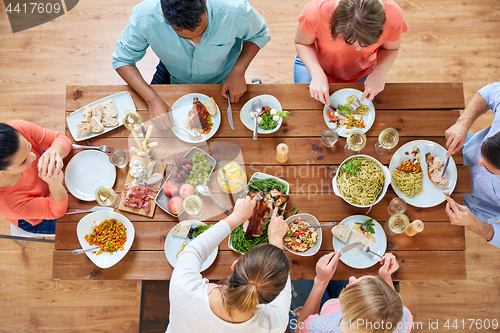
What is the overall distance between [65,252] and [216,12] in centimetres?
175

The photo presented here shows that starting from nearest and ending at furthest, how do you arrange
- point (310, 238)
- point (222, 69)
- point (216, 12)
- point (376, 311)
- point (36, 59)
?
point (376, 311), point (310, 238), point (216, 12), point (222, 69), point (36, 59)

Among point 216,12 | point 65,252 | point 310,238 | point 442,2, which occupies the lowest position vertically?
point 65,252

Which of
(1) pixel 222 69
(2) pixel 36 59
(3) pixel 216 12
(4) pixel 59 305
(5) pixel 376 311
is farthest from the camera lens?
(2) pixel 36 59

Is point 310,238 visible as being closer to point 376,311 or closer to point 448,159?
point 376,311

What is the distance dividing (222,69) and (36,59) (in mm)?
2365

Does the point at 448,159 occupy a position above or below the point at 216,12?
below

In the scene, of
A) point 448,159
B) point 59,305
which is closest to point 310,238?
point 448,159

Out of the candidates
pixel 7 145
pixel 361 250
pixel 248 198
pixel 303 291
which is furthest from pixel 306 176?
pixel 7 145

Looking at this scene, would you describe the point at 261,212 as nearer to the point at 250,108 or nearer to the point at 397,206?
the point at 250,108

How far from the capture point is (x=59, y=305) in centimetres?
287

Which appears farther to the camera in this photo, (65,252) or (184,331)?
(65,252)

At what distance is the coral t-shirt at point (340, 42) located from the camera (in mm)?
1923

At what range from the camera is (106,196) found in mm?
1887

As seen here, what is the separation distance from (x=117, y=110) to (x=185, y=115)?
46 centimetres
